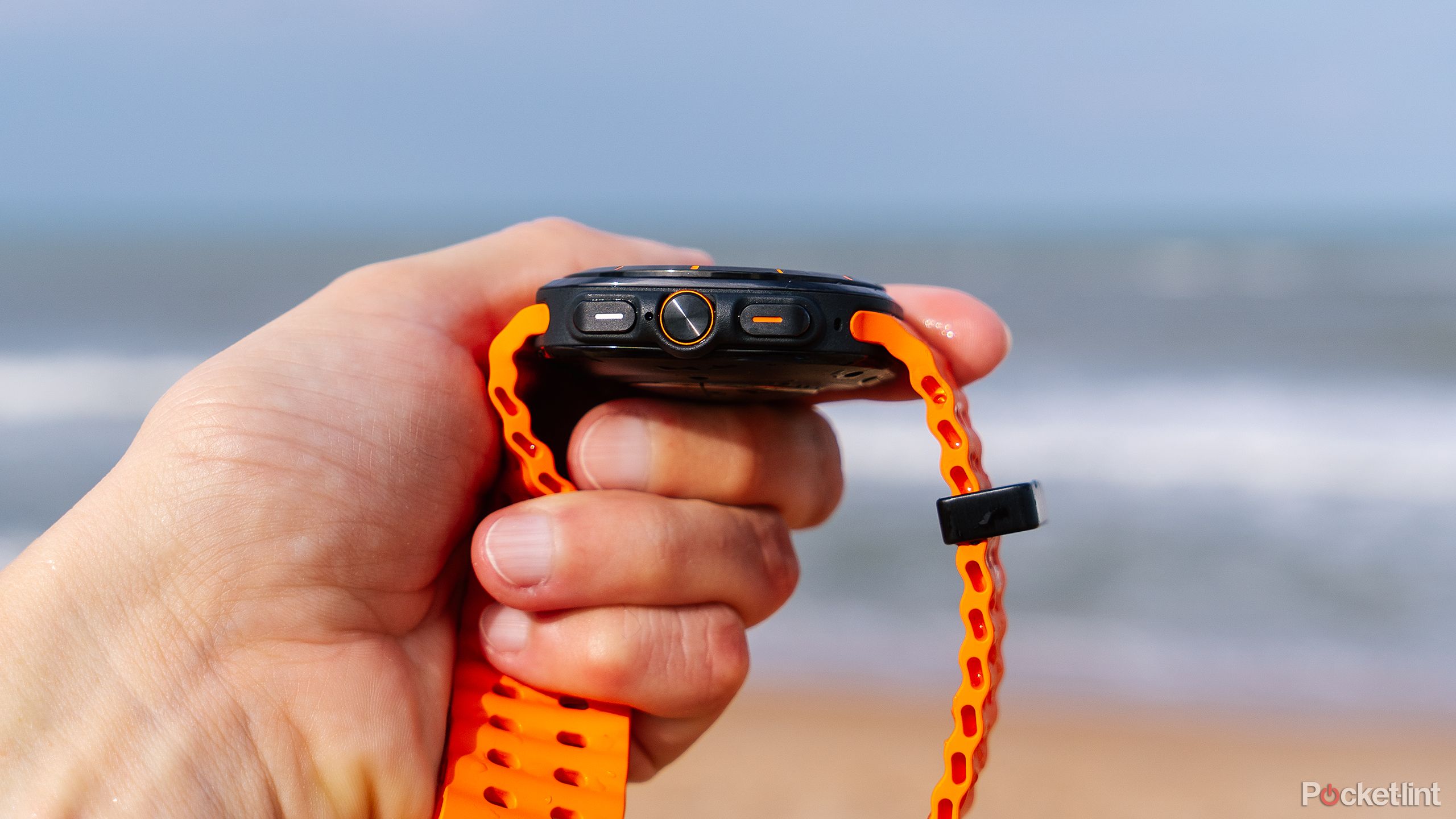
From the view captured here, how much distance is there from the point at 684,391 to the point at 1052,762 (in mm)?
2918

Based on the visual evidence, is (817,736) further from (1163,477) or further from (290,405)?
(1163,477)

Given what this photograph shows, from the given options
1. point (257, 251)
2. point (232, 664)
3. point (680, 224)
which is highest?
point (680, 224)

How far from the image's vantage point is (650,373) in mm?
1503

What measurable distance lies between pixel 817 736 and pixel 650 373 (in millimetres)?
2968

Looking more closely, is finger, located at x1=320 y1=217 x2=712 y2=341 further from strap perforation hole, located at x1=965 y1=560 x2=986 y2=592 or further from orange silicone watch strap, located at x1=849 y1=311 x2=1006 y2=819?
strap perforation hole, located at x1=965 y1=560 x2=986 y2=592

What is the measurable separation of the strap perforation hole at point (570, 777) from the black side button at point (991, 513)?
0.67m

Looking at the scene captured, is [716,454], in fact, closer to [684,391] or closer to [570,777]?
[684,391]

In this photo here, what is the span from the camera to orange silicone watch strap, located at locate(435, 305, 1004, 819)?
1.36 metres

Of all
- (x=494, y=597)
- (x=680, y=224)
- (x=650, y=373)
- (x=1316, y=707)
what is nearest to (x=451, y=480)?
(x=494, y=597)

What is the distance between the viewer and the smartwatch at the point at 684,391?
4.27ft

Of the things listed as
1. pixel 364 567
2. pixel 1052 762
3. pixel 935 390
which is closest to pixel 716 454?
pixel 935 390

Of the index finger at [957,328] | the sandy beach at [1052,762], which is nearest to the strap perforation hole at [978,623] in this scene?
the index finger at [957,328]

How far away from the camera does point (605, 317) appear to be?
132 cm

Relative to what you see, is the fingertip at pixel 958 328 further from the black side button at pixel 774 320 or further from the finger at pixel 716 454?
the black side button at pixel 774 320
